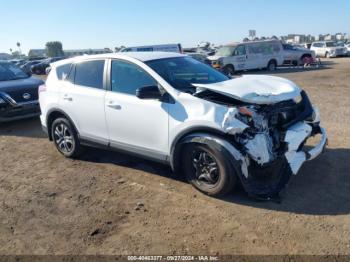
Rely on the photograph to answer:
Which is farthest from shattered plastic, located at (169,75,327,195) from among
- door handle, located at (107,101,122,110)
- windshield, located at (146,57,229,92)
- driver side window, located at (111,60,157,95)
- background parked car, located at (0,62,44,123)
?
background parked car, located at (0,62,44,123)

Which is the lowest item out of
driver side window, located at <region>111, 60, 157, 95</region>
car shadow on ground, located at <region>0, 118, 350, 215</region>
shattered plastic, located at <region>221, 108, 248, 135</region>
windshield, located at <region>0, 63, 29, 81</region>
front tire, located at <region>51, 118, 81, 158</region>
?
car shadow on ground, located at <region>0, 118, 350, 215</region>

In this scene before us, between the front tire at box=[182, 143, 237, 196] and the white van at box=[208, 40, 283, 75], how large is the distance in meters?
17.0

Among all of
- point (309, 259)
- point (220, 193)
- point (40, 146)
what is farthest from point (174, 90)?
point (40, 146)

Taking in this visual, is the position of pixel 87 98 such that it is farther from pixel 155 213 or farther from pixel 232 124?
pixel 232 124

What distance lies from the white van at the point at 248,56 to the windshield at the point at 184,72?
1568 centimetres

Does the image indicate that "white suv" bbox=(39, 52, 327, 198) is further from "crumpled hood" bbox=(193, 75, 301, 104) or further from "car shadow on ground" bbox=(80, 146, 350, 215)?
"car shadow on ground" bbox=(80, 146, 350, 215)

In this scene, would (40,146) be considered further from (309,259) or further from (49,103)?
(309,259)

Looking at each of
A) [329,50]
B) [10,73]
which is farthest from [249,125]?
[329,50]

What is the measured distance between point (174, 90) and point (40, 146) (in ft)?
12.9

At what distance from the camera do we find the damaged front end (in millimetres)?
4031

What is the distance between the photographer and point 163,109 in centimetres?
450

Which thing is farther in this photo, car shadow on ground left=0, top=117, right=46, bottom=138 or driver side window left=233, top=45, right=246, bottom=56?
driver side window left=233, top=45, right=246, bottom=56

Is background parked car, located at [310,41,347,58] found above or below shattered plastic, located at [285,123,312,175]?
below

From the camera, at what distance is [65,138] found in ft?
20.1
